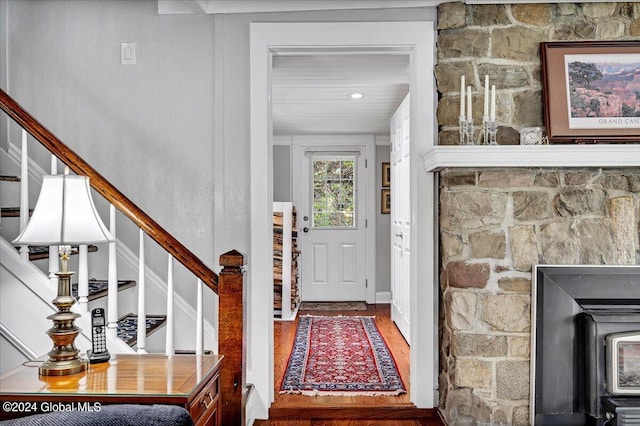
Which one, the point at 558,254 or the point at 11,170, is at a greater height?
the point at 11,170

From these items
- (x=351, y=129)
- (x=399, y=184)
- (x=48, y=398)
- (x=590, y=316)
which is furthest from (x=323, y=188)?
(x=48, y=398)

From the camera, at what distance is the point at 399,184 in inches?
202

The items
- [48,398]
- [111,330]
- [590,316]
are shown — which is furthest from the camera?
[590,316]

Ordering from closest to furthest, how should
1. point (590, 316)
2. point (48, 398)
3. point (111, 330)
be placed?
point (48, 398) < point (111, 330) < point (590, 316)

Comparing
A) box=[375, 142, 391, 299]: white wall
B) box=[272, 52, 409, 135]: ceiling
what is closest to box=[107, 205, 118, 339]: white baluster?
box=[272, 52, 409, 135]: ceiling

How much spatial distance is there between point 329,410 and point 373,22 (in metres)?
2.27

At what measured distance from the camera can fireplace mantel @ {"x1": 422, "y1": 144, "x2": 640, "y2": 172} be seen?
266 cm

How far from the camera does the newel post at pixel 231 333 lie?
87.6 inches

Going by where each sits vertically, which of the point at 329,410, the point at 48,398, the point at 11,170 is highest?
the point at 11,170

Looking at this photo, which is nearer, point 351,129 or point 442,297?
point 442,297

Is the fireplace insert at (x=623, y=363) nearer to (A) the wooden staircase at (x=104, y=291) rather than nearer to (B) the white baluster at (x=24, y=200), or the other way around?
(A) the wooden staircase at (x=104, y=291)

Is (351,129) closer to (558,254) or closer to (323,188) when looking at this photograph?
(323,188)

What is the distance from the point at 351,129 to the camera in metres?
6.70

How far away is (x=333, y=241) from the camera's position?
711 centimetres
